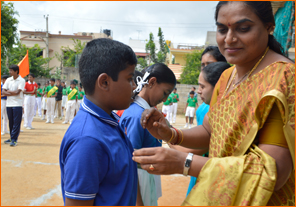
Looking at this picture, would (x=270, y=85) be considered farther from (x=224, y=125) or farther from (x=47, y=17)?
(x=47, y=17)

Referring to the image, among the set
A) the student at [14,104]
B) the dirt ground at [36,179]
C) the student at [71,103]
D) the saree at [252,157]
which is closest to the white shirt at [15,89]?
the student at [14,104]

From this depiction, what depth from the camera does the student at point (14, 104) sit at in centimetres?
709

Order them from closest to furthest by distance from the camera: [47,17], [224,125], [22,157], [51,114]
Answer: [224,125]
[22,157]
[51,114]
[47,17]

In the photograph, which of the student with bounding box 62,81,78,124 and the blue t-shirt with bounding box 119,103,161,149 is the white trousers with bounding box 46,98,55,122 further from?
the blue t-shirt with bounding box 119,103,161,149

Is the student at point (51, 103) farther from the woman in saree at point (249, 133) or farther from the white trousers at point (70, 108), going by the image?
the woman in saree at point (249, 133)

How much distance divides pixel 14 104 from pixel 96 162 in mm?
7046

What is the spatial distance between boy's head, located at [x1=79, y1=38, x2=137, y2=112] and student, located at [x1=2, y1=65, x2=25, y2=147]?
6.57 meters

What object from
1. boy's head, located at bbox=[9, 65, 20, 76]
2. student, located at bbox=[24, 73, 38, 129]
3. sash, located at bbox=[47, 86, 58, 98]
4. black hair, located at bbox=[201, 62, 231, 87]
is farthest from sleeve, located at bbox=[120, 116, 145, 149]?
sash, located at bbox=[47, 86, 58, 98]

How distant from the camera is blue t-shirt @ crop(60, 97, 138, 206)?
1153mm

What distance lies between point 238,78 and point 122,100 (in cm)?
74

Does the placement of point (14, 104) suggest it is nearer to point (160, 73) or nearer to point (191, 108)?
point (160, 73)

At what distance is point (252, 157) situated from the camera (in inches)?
47.0

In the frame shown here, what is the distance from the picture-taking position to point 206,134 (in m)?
1.80

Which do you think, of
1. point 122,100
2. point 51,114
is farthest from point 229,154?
point 51,114
